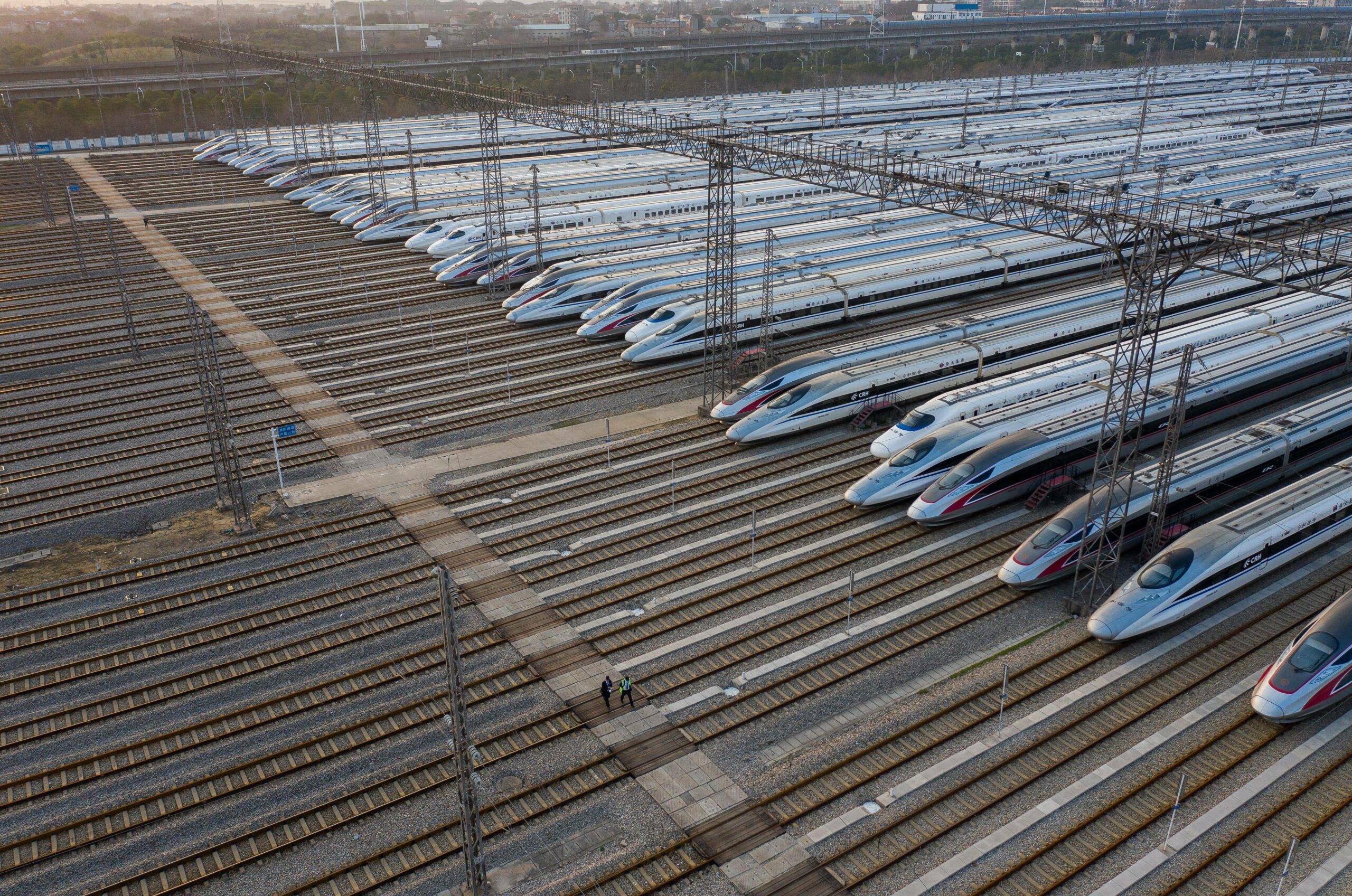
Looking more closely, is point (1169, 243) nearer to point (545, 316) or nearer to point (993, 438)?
point (993, 438)

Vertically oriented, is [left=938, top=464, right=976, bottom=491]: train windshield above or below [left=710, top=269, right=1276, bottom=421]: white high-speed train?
below

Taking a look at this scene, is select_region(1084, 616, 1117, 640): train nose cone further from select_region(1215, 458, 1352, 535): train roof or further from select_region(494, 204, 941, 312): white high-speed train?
select_region(494, 204, 941, 312): white high-speed train

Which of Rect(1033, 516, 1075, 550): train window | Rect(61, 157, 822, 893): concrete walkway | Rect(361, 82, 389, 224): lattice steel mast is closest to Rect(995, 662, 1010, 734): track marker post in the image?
Rect(1033, 516, 1075, 550): train window

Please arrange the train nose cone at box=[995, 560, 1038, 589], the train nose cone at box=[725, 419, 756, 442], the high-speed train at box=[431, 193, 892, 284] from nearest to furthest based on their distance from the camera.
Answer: the train nose cone at box=[995, 560, 1038, 589] < the train nose cone at box=[725, 419, 756, 442] < the high-speed train at box=[431, 193, 892, 284]

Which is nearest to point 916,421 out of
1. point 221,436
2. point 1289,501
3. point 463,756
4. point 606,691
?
point 1289,501

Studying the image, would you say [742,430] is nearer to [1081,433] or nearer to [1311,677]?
[1081,433]

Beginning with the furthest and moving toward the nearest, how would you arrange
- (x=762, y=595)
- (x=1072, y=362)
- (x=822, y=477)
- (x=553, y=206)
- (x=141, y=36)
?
1. (x=141, y=36)
2. (x=553, y=206)
3. (x=1072, y=362)
4. (x=822, y=477)
5. (x=762, y=595)

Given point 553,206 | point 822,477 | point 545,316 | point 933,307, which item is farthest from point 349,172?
point 822,477
